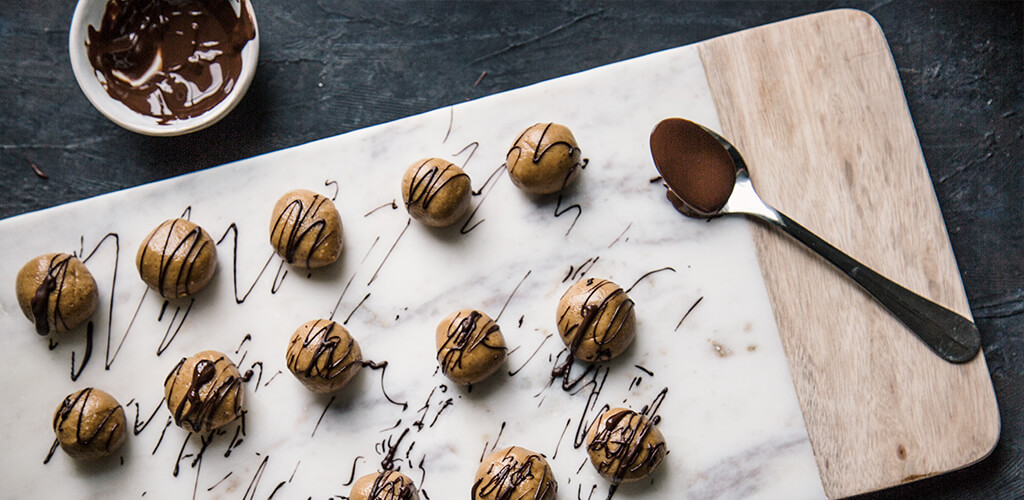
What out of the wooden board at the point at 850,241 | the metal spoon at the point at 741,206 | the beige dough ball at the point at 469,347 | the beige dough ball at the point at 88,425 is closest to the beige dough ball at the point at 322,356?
the beige dough ball at the point at 469,347

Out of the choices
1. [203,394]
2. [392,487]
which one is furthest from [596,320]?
[203,394]

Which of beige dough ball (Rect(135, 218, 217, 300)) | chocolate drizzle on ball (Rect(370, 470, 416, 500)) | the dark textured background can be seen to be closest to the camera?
chocolate drizzle on ball (Rect(370, 470, 416, 500))

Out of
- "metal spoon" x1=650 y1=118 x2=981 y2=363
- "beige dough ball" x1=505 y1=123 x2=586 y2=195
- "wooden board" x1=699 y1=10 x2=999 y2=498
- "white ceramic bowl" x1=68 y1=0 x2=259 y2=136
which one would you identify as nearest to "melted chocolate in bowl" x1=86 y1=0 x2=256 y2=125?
"white ceramic bowl" x1=68 y1=0 x2=259 y2=136

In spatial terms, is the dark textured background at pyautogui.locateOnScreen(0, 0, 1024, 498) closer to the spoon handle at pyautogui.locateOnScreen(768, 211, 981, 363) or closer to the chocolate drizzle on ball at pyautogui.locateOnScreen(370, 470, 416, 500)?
the spoon handle at pyautogui.locateOnScreen(768, 211, 981, 363)

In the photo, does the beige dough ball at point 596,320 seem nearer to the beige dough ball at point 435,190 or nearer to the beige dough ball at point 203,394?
the beige dough ball at point 435,190

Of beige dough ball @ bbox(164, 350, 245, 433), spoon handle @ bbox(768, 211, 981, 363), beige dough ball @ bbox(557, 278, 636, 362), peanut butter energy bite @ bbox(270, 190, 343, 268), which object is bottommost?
spoon handle @ bbox(768, 211, 981, 363)

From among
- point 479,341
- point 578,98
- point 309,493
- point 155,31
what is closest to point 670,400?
point 479,341

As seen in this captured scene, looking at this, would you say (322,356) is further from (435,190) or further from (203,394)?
(435,190)
